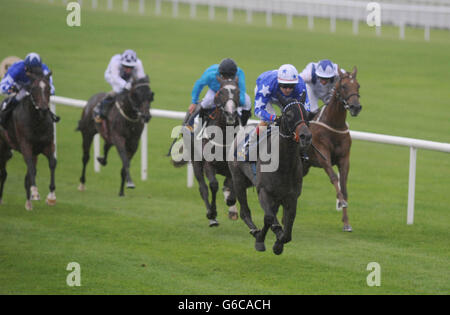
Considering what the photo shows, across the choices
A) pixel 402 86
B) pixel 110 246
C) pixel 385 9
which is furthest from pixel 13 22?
pixel 110 246

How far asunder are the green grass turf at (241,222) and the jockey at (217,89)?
52.9 inches

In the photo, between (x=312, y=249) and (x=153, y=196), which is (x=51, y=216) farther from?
(x=312, y=249)

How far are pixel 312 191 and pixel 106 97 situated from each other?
329 centimetres

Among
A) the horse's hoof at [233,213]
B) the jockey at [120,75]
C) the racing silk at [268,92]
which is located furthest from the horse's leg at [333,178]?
the jockey at [120,75]

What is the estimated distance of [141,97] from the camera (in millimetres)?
11680

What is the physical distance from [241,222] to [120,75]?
127 inches

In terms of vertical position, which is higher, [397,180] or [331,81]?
[331,81]

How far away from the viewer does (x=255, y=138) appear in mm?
8172

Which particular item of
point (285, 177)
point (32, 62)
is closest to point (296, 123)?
point (285, 177)

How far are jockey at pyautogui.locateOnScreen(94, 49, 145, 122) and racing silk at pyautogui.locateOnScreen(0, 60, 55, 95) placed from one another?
122cm

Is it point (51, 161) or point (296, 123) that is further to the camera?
point (51, 161)

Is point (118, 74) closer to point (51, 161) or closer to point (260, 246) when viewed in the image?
point (51, 161)

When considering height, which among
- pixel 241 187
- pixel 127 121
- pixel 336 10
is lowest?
pixel 241 187
